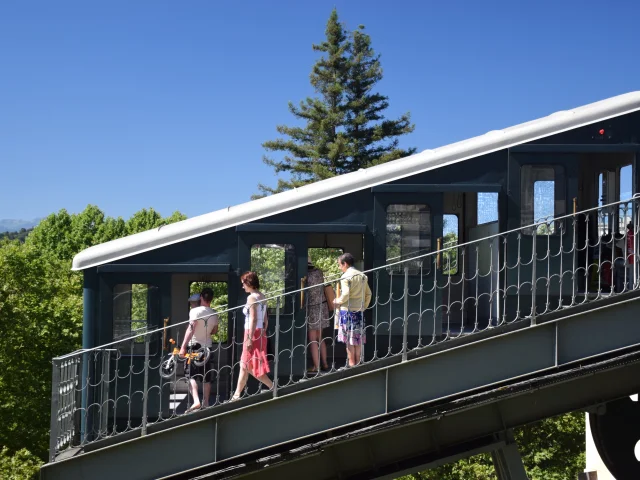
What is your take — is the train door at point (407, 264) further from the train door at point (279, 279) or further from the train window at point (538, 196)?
the train window at point (538, 196)

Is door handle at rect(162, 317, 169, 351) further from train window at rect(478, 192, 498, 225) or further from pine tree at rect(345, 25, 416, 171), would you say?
pine tree at rect(345, 25, 416, 171)

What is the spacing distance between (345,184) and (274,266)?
1.43 m

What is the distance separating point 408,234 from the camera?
11.4m

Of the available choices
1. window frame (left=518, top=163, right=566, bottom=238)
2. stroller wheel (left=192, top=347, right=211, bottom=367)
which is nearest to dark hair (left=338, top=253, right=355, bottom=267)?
stroller wheel (left=192, top=347, right=211, bottom=367)

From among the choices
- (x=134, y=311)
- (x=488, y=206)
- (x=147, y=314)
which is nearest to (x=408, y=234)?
(x=488, y=206)

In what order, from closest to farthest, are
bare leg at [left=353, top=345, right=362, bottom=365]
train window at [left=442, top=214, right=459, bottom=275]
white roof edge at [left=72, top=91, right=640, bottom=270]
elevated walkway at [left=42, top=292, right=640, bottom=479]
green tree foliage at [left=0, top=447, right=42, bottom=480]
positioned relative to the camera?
elevated walkway at [left=42, top=292, right=640, bottom=479]
bare leg at [left=353, top=345, right=362, bottom=365]
white roof edge at [left=72, top=91, right=640, bottom=270]
train window at [left=442, top=214, right=459, bottom=275]
green tree foliage at [left=0, top=447, right=42, bottom=480]

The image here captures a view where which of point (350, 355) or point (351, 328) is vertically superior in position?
point (351, 328)

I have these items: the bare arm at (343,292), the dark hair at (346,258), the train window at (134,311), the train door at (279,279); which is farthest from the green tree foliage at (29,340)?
the dark hair at (346,258)

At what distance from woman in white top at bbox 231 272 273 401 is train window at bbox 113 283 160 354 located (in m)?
1.68

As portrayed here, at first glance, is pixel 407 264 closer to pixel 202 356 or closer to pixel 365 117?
pixel 202 356

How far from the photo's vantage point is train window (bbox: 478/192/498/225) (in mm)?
11523

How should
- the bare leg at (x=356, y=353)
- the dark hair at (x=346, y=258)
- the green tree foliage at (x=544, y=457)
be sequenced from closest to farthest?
the dark hair at (x=346, y=258) → the bare leg at (x=356, y=353) → the green tree foliage at (x=544, y=457)

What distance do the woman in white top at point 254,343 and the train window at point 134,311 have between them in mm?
1676

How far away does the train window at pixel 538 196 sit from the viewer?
11.4 metres
